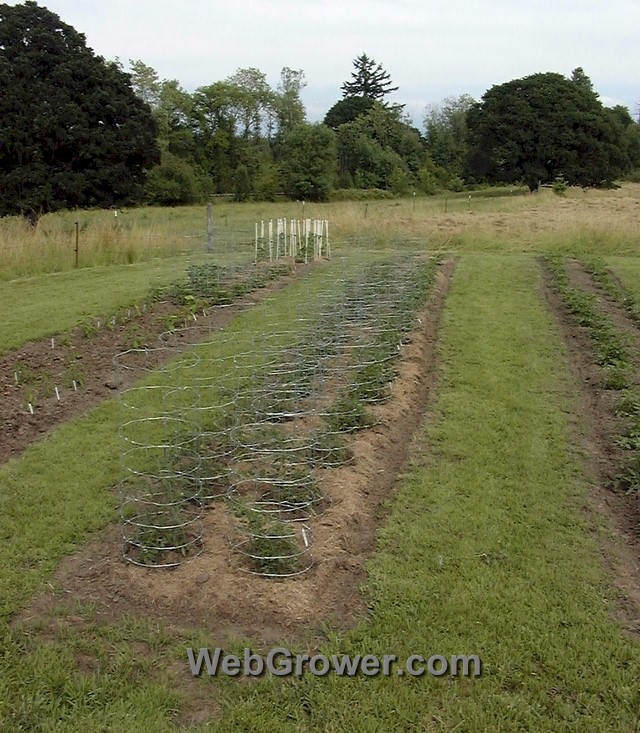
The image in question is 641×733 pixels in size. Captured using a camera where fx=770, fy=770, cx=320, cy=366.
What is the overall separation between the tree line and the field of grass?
17.4 m

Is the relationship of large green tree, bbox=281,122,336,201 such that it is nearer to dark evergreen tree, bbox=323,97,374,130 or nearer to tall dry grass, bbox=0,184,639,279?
tall dry grass, bbox=0,184,639,279

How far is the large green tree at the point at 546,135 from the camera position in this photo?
1503 inches

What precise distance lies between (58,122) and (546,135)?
2531 centimetres

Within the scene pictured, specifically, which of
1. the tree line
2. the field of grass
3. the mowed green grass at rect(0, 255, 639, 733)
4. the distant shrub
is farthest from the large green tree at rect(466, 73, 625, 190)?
the mowed green grass at rect(0, 255, 639, 733)

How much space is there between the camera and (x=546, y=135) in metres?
38.0

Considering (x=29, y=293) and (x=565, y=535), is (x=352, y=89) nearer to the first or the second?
(x=29, y=293)

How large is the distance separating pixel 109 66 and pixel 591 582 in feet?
76.3

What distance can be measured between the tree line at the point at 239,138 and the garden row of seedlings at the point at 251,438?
15.2 meters

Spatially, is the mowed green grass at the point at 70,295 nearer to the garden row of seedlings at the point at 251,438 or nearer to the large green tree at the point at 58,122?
the garden row of seedlings at the point at 251,438

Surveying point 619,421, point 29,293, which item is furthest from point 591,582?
Result: point 29,293

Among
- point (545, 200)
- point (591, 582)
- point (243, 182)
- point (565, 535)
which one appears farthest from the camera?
point (243, 182)

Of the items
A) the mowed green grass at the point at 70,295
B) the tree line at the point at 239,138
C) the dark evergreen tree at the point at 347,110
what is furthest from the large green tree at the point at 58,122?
the dark evergreen tree at the point at 347,110

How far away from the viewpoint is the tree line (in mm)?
21234

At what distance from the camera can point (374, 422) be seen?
5.62 meters
